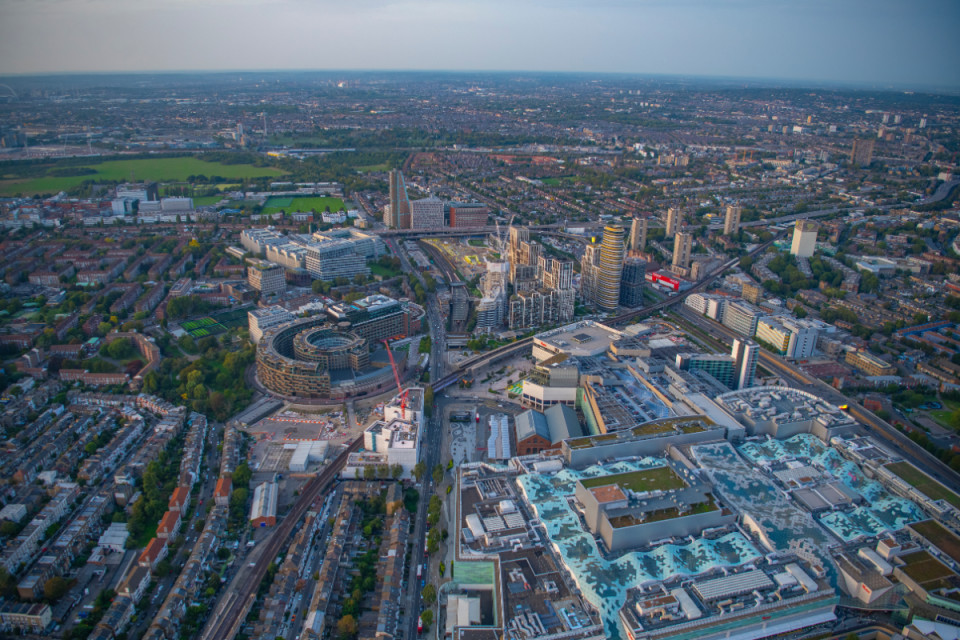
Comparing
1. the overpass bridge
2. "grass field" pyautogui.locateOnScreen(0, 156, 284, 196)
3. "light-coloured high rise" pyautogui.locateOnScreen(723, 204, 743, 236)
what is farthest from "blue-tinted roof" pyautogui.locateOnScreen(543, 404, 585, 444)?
"grass field" pyautogui.locateOnScreen(0, 156, 284, 196)

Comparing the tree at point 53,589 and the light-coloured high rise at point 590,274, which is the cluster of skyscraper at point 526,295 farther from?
the tree at point 53,589

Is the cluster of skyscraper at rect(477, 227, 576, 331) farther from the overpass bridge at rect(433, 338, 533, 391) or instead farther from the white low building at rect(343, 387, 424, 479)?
the white low building at rect(343, 387, 424, 479)

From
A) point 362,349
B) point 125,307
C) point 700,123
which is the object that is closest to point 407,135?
point 700,123

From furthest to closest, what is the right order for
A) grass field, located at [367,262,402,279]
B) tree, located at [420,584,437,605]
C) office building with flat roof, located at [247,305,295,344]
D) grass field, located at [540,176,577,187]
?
grass field, located at [540,176,577,187] < grass field, located at [367,262,402,279] < office building with flat roof, located at [247,305,295,344] < tree, located at [420,584,437,605]

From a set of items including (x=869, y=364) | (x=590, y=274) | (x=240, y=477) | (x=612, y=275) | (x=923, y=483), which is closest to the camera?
(x=923, y=483)

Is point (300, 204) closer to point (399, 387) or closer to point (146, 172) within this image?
point (146, 172)

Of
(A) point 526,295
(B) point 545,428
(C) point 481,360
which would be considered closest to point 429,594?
(B) point 545,428
